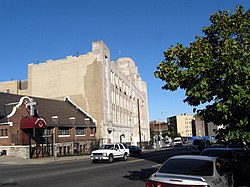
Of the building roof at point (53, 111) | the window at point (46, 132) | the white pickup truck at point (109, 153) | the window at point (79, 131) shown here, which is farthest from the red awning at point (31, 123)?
the window at point (79, 131)

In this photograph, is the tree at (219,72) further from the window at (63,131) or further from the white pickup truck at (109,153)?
the window at (63,131)

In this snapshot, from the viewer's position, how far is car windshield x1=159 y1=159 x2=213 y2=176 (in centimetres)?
773

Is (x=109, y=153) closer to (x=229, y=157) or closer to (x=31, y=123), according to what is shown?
(x=31, y=123)

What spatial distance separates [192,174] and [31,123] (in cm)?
3211

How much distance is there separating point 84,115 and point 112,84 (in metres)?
11.1

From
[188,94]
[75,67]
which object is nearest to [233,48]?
[188,94]

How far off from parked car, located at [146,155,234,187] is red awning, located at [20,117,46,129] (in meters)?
30.6

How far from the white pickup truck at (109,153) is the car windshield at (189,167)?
749 inches

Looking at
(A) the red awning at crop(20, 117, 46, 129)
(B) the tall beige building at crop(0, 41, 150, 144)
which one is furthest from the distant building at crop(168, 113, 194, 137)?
Result: (A) the red awning at crop(20, 117, 46, 129)

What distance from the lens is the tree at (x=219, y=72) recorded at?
9117mm

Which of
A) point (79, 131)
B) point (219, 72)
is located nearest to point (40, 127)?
point (79, 131)

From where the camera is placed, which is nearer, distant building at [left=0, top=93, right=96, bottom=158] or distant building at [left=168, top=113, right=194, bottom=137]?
distant building at [left=0, top=93, right=96, bottom=158]

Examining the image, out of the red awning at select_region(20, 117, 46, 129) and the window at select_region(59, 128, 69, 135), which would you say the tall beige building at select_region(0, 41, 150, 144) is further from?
the red awning at select_region(20, 117, 46, 129)

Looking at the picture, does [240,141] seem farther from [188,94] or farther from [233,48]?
[233,48]
